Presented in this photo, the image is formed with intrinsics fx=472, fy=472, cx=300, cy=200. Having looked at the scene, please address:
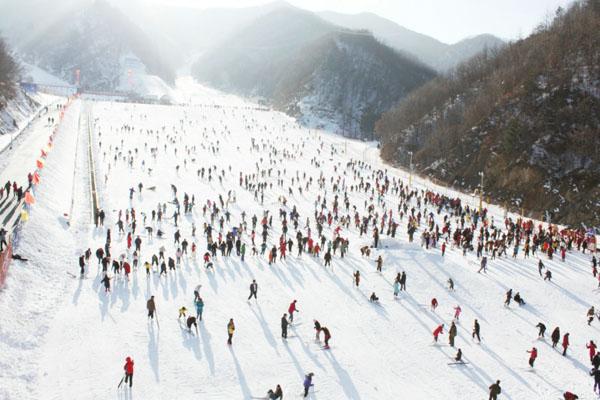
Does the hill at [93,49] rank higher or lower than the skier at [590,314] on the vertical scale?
higher

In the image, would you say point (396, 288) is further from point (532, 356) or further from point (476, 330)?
point (532, 356)

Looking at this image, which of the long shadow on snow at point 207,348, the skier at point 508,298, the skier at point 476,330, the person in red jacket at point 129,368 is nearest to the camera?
the person in red jacket at point 129,368

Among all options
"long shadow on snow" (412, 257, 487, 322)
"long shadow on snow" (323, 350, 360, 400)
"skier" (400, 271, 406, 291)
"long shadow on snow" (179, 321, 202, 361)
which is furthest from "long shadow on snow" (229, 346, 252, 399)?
"long shadow on snow" (412, 257, 487, 322)

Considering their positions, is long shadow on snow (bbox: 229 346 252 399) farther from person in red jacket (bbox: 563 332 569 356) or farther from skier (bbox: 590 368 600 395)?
person in red jacket (bbox: 563 332 569 356)

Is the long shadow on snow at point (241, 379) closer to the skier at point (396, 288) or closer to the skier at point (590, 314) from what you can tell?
the skier at point (396, 288)

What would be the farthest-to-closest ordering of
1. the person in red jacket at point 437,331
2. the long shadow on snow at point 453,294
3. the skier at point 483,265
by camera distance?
1. the skier at point 483,265
2. the long shadow on snow at point 453,294
3. the person in red jacket at point 437,331

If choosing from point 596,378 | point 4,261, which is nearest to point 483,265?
point 596,378

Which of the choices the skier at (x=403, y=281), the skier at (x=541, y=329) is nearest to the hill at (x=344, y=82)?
the skier at (x=403, y=281)

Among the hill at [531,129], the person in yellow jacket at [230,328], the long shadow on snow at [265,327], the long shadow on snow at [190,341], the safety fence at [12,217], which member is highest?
the hill at [531,129]
